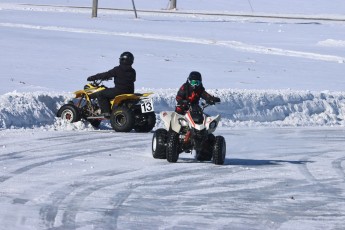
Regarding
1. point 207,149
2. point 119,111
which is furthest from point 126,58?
point 207,149

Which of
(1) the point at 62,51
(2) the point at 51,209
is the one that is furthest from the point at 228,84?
(2) the point at 51,209

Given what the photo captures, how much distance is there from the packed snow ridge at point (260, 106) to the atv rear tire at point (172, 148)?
538 cm

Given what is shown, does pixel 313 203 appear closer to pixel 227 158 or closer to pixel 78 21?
pixel 227 158

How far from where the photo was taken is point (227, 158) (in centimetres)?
1686

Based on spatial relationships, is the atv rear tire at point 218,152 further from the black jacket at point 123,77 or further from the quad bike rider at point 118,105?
the black jacket at point 123,77

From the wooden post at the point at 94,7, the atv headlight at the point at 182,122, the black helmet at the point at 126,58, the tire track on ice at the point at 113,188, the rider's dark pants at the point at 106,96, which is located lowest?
the tire track on ice at the point at 113,188

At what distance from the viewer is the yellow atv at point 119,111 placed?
65.1 feet

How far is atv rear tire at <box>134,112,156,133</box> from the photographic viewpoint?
66.3ft

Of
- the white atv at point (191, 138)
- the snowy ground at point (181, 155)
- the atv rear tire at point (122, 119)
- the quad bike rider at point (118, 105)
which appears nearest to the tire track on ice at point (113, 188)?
the snowy ground at point (181, 155)

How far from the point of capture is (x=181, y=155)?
56.0 feet

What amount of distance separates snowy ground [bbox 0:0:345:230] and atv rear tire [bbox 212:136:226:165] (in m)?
0.22

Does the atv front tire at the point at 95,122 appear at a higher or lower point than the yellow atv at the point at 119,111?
lower

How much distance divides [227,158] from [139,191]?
14.6 feet

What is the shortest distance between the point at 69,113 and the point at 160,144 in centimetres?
482
